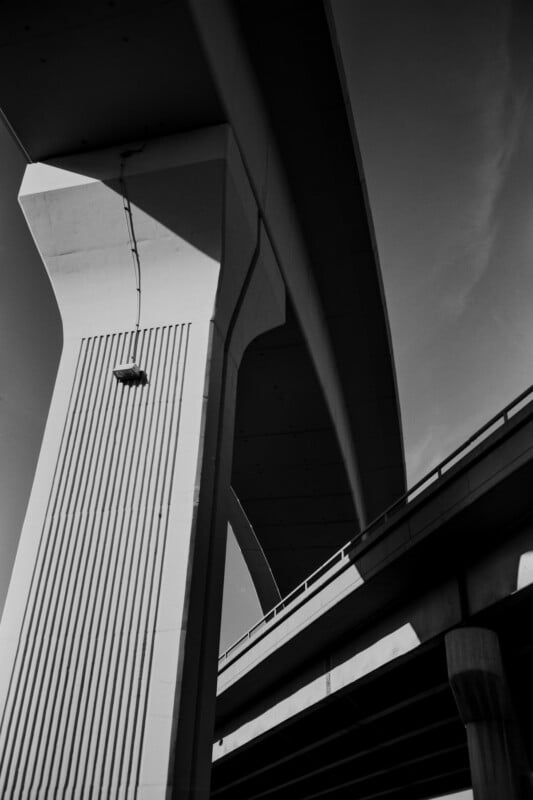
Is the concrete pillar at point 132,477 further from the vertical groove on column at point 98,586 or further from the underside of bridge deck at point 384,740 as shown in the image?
the underside of bridge deck at point 384,740

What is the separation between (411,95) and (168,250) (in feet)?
35.1

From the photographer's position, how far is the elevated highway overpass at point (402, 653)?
12898 millimetres

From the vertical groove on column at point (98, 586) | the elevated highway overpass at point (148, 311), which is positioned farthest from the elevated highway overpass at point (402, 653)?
the vertical groove on column at point (98, 586)

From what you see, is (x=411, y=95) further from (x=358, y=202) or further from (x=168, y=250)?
(x=168, y=250)

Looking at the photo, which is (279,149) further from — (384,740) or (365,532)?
(384,740)

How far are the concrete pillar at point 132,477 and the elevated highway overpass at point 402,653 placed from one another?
403 cm

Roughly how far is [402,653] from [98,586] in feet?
23.1

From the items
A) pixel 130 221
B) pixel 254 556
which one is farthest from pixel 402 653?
pixel 254 556

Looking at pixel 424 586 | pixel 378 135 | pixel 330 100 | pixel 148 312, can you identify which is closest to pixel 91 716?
pixel 148 312

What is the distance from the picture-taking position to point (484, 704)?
13.4 m

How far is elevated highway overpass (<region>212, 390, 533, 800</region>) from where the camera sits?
42.3 feet

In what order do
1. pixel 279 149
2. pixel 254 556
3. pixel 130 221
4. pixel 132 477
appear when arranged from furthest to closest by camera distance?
pixel 254 556
pixel 279 149
pixel 130 221
pixel 132 477

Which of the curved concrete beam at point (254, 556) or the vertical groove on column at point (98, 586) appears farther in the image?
the curved concrete beam at point (254, 556)

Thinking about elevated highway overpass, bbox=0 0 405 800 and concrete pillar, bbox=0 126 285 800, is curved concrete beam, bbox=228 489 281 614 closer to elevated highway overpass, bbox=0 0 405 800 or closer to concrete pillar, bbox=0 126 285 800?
elevated highway overpass, bbox=0 0 405 800
